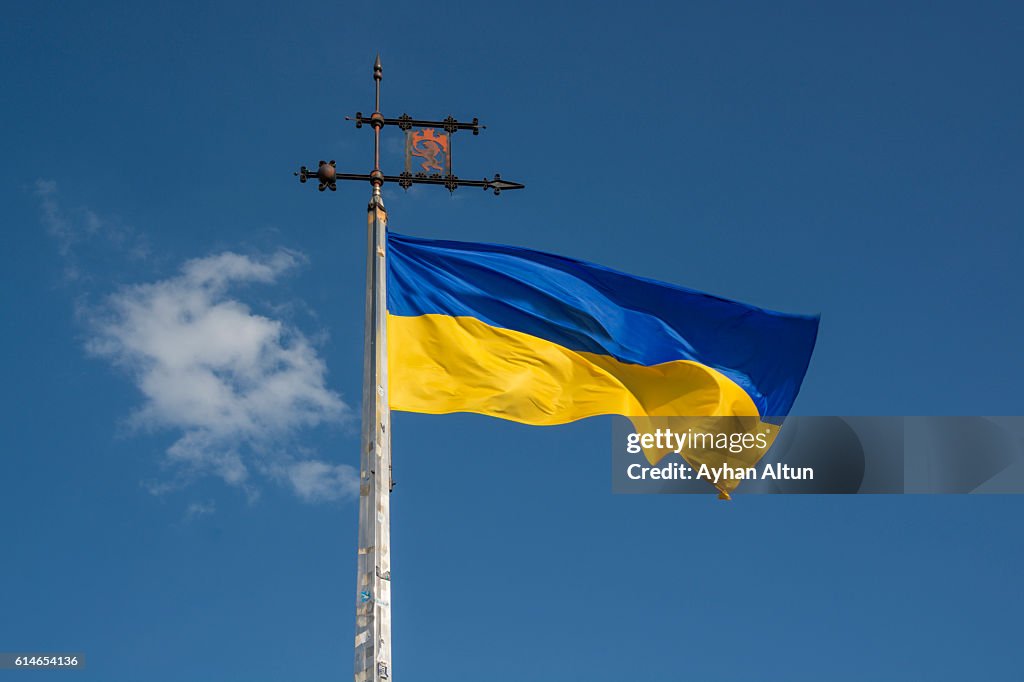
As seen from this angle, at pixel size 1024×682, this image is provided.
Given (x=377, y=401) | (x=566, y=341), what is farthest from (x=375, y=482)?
(x=566, y=341)

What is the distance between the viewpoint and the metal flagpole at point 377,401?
17656mm

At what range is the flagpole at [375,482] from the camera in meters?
17.6

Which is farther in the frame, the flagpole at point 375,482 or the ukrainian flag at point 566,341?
the ukrainian flag at point 566,341

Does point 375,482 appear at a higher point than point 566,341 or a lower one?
lower

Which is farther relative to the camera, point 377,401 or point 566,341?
point 566,341

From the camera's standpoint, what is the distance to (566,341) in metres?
22.8

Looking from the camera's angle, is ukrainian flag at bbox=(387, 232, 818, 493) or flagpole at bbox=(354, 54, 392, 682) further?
ukrainian flag at bbox=(387, 232, 818, 493)

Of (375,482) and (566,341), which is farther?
(566,341)

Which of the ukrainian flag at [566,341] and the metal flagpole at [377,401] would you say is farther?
the ukrainian flag at [566,341]

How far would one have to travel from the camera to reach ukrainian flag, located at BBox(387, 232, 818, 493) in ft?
70.9

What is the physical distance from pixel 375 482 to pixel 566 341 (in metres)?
5.46

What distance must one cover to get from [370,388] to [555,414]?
3880 mm

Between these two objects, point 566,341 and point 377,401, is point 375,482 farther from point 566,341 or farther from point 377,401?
point 566,341

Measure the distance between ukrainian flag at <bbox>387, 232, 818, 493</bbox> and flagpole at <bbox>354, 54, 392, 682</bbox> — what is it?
112 cm
